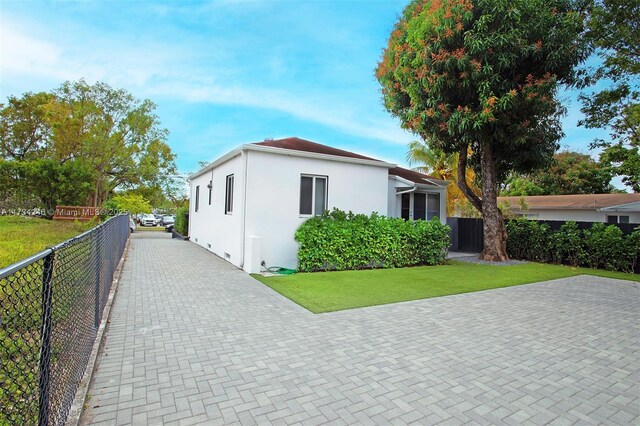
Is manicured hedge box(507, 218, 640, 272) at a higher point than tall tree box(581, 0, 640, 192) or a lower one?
lower

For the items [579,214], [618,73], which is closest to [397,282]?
[618,73]

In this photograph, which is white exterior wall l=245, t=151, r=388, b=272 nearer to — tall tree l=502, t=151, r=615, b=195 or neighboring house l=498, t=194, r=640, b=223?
neighboring house l=498, t=194, r=640, b=223

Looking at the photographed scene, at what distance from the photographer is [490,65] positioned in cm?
1012

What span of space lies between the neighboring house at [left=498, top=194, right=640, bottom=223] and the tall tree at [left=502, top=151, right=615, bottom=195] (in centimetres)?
427

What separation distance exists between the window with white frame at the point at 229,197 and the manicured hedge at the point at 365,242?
8.98ft

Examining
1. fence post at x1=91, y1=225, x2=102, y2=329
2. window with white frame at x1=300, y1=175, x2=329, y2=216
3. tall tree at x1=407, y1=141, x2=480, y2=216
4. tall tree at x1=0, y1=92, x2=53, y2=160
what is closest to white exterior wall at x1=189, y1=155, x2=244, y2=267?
window with white frame at x1=300, y1=175, x2=329, y2=216

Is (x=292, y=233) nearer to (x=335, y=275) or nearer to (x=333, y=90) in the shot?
(x=335, y=275)

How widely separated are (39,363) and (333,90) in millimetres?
16884

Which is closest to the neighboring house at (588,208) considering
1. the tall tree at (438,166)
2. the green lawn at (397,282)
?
the tall tree at (438,166)

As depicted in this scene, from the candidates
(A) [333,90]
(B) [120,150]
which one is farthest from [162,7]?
(B) [120,150]

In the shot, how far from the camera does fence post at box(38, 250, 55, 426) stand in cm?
212

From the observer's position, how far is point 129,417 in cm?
269

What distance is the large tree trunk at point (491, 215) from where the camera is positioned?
12.5m

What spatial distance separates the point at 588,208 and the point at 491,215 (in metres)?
12.2
